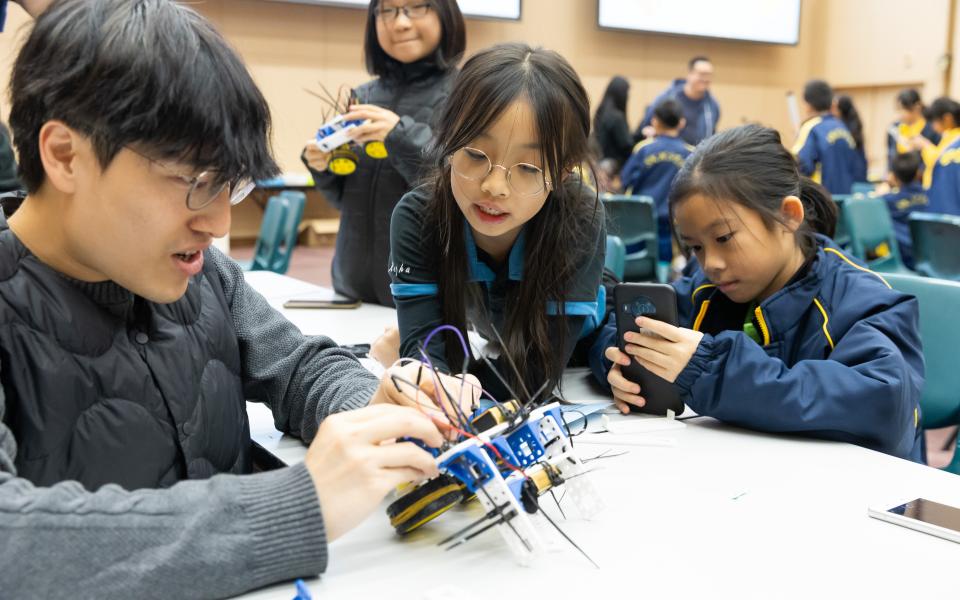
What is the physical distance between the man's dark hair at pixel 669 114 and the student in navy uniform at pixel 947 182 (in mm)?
1626

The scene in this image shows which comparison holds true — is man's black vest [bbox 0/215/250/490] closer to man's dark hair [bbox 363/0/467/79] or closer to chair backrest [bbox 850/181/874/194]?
man's dark hair [bbox 363/0/467/79]

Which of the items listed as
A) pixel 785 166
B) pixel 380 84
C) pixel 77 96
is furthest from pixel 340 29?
pixel 77 96

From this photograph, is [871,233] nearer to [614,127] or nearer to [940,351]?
[614,127]

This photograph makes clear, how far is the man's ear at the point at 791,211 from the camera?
1.59 meters

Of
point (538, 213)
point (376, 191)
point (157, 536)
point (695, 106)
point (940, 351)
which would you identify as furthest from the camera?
point (695, 106)

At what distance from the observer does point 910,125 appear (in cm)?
810

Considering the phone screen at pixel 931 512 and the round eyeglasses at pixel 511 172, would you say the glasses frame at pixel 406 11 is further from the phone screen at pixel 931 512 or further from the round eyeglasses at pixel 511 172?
the phone screen at pixel 931 512

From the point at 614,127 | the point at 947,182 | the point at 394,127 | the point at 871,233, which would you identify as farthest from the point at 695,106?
the point at 394,127

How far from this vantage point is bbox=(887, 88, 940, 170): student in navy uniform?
780cm

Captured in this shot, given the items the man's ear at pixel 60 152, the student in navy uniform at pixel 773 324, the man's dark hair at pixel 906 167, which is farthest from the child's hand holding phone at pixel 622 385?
the man's dark hair at pixel 906 167

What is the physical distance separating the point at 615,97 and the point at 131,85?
7328 millimetres

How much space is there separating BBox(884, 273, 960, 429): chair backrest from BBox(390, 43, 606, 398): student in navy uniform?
2.10 feet

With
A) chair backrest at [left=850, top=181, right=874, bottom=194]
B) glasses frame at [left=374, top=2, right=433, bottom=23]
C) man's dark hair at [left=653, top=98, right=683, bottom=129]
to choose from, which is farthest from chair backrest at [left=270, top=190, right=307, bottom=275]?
chair backrest at [left=850, top=181, right=874, bottom=194]

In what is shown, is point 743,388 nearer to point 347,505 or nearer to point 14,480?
point 347,505
